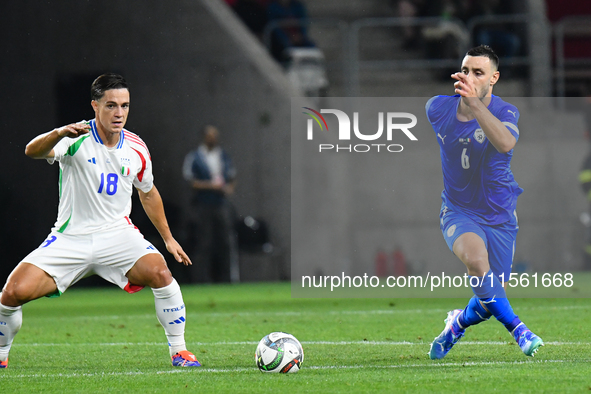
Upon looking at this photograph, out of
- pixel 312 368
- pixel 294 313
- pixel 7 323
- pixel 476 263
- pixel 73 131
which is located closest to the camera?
pixel 73 131

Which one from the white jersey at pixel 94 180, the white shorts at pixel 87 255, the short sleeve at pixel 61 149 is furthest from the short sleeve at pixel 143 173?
the short sleeve at pixel 61 149

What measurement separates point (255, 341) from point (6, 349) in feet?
6.76

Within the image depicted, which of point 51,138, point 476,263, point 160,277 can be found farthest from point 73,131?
point 476,263

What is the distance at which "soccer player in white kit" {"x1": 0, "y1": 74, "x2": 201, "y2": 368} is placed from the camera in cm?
600

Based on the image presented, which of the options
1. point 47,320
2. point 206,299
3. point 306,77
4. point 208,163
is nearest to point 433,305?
point 206,299

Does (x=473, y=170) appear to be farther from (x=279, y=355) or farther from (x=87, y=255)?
Answer: (x=87, y=255)

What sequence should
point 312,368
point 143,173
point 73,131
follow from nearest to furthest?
point 73,131 < point 312,368 < point 143,173

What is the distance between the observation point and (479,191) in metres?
6.47

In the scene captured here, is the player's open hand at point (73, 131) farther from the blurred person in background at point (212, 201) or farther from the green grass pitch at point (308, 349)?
the blurred person in background at point (212, 201)

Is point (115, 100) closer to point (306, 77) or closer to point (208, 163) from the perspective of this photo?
point (208, 163)

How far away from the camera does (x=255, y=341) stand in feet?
24.4

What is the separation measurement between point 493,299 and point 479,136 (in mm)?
1219

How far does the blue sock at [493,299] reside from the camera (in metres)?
5.89

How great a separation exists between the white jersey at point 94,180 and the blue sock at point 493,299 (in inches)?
87.3
